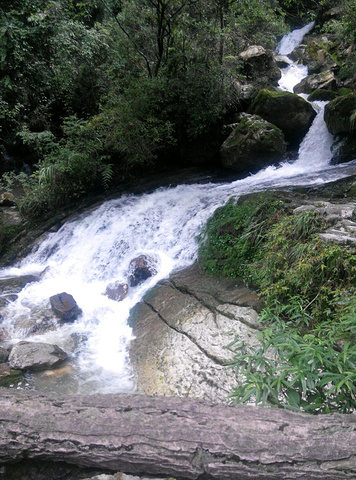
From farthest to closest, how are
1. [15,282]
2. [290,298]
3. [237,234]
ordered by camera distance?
A: [15,282], [237,234], [290,298]

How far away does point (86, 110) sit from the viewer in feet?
38.5

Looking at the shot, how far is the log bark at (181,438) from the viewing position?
4.71 ft

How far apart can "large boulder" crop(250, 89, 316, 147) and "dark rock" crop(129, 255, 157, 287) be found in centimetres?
686

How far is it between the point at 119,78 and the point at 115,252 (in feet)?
19.6

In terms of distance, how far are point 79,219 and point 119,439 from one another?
7.70 metres

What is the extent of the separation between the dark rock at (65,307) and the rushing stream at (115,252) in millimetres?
152

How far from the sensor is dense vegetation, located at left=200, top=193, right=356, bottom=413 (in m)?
1.97

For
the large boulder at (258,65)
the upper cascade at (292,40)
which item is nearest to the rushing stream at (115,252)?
the large boulder at (258,65)

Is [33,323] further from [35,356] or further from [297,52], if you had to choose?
[297,52]

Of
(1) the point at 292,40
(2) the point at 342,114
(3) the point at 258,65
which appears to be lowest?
(2) the point at 342,114

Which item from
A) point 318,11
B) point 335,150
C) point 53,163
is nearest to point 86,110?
point 53,163

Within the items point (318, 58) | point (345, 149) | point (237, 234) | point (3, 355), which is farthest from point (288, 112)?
point (3, 355)

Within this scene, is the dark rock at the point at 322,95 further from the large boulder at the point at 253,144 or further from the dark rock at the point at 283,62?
the dark rock at the point at 283,62

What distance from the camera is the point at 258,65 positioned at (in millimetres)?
13227
